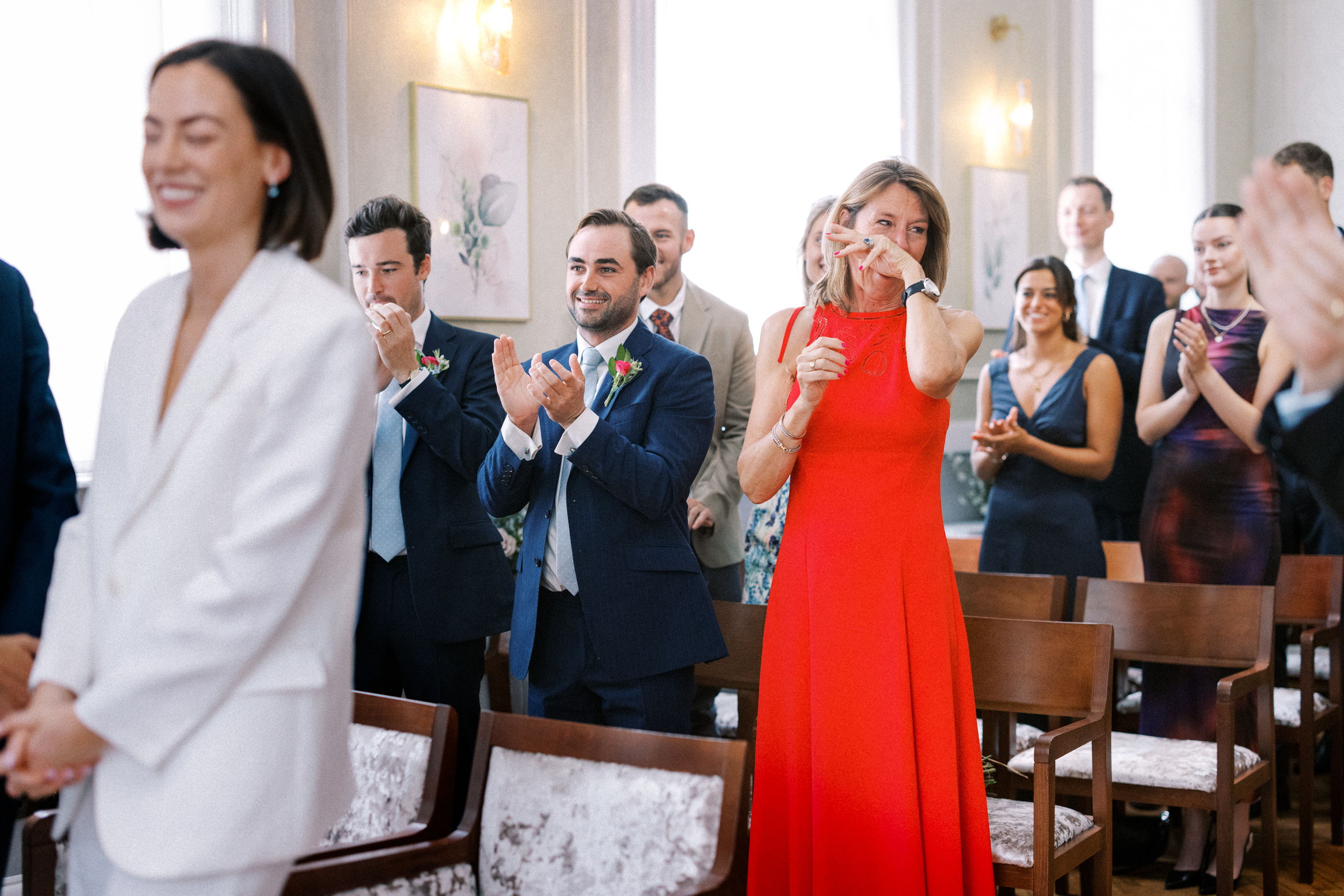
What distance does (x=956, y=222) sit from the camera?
623 centimetres

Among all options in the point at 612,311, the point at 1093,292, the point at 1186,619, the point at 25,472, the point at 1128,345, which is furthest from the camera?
the point at 1093,292

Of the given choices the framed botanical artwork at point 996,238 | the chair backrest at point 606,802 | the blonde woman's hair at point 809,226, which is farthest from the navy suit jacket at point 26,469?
the framed botanical artwork at point 996,238

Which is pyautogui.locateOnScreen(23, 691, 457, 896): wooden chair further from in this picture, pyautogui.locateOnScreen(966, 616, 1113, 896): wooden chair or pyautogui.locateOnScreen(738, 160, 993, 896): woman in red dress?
pyautogui.locateOnScreen(966, 616, 1113, 896): wooden chair

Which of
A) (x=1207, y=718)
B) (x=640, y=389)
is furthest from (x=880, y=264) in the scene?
(x=1207, y=718)

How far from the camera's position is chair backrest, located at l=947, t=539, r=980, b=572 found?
405cm

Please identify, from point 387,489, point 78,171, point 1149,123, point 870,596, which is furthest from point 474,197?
point 1149,123

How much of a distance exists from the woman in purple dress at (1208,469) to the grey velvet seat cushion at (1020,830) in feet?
3.71

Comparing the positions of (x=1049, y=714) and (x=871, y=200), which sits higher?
(x=871, y=200)

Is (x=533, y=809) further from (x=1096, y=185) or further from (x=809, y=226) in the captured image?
(x=1096, y=185)

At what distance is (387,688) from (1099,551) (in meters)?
2.30

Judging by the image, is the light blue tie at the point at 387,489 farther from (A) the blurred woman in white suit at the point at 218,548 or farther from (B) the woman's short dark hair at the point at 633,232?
(A) the blurred woman in white suit at the point at 218,548

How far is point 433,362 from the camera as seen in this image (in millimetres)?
2625

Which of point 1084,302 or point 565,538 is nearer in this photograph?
point 565,538

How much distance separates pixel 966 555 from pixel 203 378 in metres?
3.29
